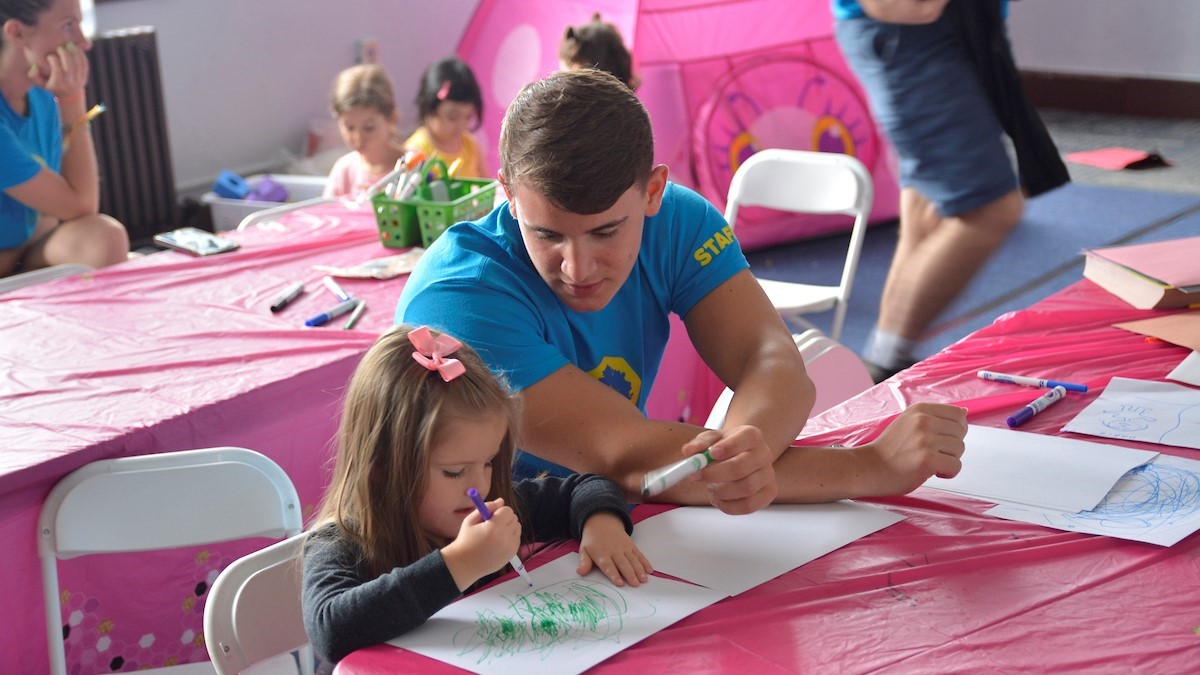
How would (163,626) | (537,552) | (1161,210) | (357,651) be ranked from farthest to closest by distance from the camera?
(1161,210) < (163,626) < (537,552) < (357,651)

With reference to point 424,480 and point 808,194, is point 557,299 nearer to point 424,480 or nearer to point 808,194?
point 424,480

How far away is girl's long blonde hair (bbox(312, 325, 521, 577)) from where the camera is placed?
1132 millimetres

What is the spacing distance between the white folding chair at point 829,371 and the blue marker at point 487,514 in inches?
Answer: 25.7

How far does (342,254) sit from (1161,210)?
3.41m

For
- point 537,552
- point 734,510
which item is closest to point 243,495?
point 537,552

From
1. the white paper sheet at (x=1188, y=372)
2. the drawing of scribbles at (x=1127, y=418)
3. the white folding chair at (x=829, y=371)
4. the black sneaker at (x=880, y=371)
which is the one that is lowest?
the black sneaker at (x=880, y=371)

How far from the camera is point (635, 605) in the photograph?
3.37ft

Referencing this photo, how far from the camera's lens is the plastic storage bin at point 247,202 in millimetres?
4066

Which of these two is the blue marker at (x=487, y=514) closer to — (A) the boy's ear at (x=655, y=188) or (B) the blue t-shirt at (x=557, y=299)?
(B) the blue t-shirt at (x=557, y=299)

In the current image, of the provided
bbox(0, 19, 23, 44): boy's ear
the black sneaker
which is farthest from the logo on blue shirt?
bbox(0, 19, 23, 44): boy's ear

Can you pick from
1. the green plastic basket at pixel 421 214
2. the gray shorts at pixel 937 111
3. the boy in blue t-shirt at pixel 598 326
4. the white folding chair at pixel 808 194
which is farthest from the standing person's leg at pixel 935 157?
the boy in blue t-shirt at pixel 598 326

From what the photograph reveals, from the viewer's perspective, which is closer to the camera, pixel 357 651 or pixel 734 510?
pixel 357 651

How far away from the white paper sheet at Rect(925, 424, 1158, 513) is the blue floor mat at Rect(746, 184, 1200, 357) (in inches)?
79.9

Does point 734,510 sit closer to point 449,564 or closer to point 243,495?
point 449,564
